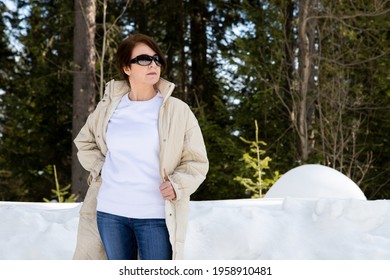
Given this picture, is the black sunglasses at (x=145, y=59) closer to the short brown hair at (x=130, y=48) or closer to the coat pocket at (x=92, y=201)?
the short brown hair at (x=130, y=48)

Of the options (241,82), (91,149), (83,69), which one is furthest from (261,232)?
(241,82)

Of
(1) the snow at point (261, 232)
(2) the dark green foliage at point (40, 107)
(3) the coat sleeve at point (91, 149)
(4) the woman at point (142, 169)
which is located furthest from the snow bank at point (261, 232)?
(2) the dark green foliage at point (40, 107)

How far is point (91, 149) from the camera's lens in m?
3.17

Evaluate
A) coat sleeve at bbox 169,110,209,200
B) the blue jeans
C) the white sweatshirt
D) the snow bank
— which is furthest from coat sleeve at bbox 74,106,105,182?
the snow bank

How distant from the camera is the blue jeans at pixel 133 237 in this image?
278cm

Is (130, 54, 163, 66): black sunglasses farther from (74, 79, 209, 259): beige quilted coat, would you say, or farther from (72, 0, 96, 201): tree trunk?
(72, 0, 96, 201): tree trunk

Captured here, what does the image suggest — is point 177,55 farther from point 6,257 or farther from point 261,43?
point 6,257

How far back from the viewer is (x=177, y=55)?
18188mm

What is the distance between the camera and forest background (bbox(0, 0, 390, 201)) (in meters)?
14.0

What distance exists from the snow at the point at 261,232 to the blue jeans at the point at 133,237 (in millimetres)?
2593

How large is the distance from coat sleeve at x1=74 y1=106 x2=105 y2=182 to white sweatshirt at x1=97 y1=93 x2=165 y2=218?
0.16 meters

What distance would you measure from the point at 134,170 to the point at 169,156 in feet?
0.54

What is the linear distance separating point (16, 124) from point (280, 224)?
12.0 metres
